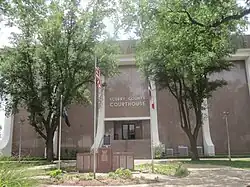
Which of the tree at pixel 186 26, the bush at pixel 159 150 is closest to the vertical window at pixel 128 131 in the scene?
the bush at pixel 159 150

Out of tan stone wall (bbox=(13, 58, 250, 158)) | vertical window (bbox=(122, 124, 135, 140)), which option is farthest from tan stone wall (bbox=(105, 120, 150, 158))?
vertical window (bbox=(122, 124, 135, 140))

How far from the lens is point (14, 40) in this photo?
22.5 metres

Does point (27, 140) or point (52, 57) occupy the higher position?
point (52, 57)

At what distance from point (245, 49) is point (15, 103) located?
24877 mm

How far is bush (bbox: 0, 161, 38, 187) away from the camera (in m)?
5.61

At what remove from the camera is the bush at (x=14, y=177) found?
5611mm

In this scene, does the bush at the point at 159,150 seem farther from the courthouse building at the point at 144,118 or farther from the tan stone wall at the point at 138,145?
the courthouse building at the point at 144,118

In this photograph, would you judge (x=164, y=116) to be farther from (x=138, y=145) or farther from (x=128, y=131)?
(x=138, y=145)

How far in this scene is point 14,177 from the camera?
19.6 feet

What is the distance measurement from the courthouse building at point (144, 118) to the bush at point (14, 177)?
2374 cm

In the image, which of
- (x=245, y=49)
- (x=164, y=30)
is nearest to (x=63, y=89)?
(x=164, y=30)

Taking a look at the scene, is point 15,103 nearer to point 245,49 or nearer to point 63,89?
point 63,89

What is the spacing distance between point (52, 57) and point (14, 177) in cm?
1638

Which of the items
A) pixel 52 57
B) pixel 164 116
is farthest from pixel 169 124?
pixel 52 57
